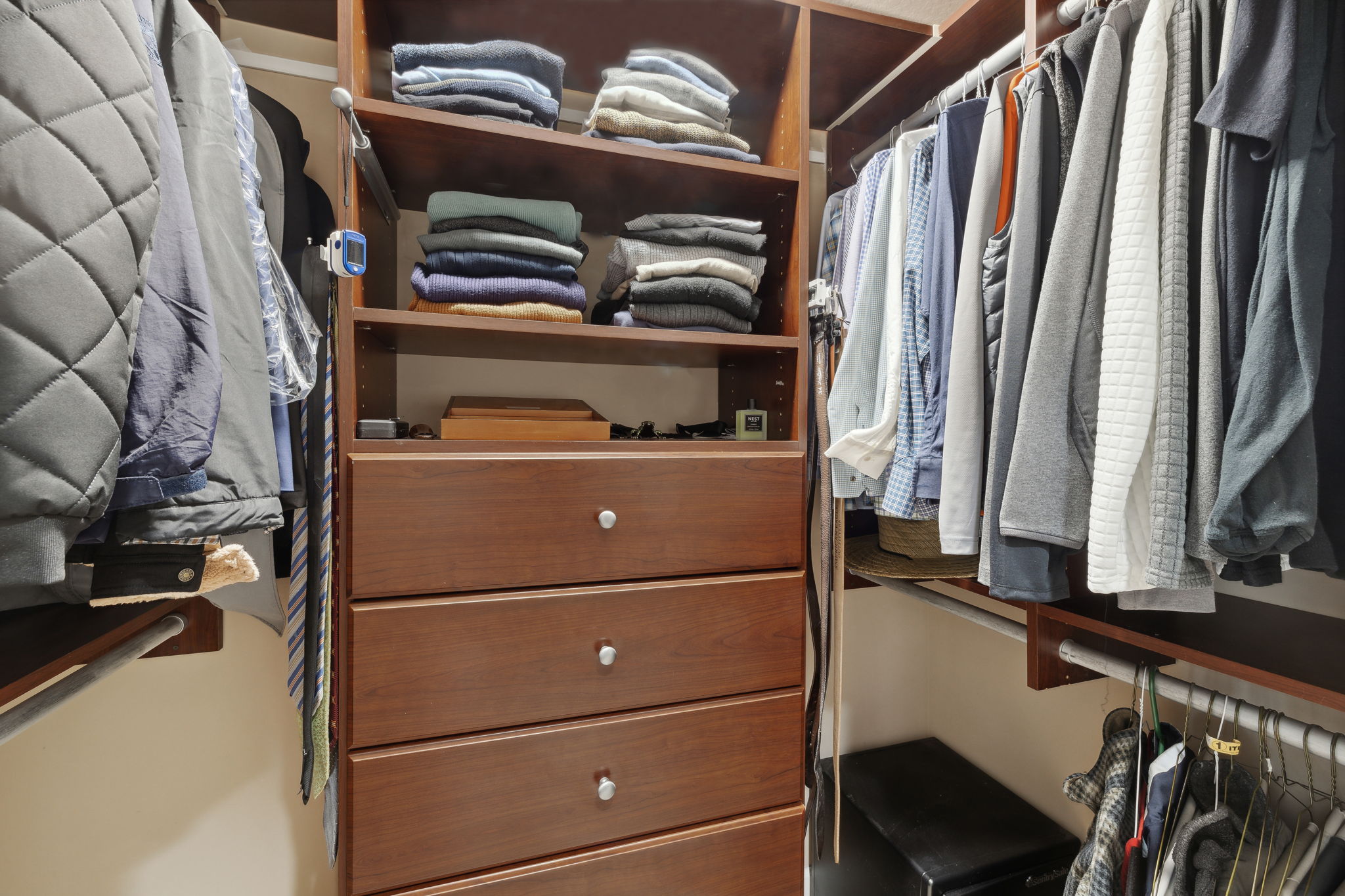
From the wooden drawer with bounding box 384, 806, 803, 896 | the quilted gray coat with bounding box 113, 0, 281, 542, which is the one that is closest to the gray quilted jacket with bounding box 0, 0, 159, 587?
the quilted gray coat with bounding box 113, 0, 281, 542

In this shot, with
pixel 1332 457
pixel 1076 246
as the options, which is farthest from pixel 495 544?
pixel 1332 457

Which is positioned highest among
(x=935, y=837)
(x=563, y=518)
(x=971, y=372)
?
(x=971, y=372)

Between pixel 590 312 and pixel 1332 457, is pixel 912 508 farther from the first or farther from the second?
pixel 590 312

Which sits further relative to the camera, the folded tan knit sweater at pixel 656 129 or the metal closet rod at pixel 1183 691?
the folded tan knit sweater at pixel 656 129

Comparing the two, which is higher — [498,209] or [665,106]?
[665,106]

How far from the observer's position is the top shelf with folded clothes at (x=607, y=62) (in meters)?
0.90

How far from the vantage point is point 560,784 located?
0.89m

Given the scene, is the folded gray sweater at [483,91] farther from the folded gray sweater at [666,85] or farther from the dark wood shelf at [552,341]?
the dark wood shelf at [552,341]

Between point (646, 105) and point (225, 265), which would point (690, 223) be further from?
point (225, 265)

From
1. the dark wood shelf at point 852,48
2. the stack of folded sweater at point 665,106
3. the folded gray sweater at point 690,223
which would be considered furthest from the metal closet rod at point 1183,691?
the dark wood shelf at point 852,48

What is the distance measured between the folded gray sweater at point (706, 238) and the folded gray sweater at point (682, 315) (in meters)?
0.12

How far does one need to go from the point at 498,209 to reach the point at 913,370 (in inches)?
28.5

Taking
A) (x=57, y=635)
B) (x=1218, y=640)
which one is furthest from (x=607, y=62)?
(x=1218, y=640)

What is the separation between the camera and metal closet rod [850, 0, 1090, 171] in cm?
85
